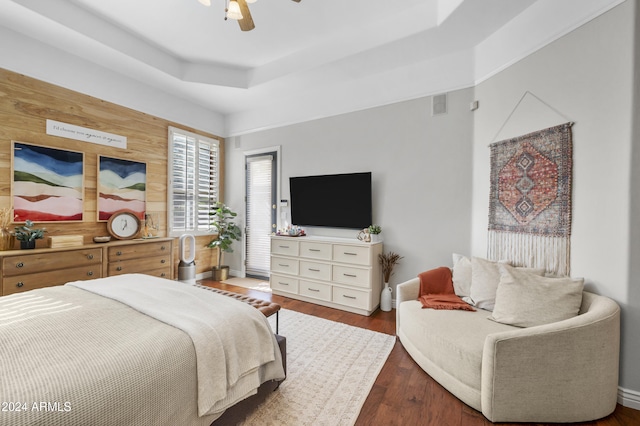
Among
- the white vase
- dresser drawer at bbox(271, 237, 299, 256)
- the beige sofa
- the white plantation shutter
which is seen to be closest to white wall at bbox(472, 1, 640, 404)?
the beige sofa

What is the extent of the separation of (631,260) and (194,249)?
16.4 ft

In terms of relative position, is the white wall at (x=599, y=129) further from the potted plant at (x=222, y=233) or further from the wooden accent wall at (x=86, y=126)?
the wooden accent wall at (x=86, y=126)

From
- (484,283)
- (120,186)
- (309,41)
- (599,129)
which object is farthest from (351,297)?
(120,186)

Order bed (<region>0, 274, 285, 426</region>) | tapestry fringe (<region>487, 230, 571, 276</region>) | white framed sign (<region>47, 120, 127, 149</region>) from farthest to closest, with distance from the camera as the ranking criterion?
white framed sign (<region>47, 120, 127, 149</region>), tapestry fringe (<region>487, 230, 571, 276</region>), bed (<region>0, 274, 285, 426</region>)

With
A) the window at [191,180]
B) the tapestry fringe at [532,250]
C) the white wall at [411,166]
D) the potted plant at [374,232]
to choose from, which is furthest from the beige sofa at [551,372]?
the window at [191,180]

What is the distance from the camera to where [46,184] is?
314 centimetres

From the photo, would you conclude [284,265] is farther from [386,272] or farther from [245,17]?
[245,17]

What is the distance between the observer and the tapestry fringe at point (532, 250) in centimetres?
227

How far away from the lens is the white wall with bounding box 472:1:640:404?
186cm

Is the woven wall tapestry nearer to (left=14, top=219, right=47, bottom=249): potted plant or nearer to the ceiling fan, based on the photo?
the ceiling fan

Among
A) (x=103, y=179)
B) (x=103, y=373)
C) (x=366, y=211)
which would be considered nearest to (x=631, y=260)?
(x=366, y=211)

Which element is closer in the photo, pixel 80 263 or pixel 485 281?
pixel 485 281

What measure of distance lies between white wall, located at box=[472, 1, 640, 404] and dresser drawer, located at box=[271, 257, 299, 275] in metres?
2.98

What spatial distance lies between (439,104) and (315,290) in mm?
2852
